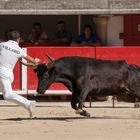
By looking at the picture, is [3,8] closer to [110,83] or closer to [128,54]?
[128,54]

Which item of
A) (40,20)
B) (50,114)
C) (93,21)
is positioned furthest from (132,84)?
(40,20)

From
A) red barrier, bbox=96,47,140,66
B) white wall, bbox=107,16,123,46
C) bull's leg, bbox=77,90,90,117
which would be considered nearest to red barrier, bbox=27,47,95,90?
red barrier, bbox=96,47,140,66

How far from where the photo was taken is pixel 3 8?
58.0 feet

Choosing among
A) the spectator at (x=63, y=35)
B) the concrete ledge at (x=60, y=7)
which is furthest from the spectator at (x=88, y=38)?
the concrete ledge at (x=60, y=7)

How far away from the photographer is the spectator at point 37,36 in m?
17.8

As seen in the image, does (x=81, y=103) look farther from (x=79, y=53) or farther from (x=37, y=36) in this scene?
(x=37, y=36)

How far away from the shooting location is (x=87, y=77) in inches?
523

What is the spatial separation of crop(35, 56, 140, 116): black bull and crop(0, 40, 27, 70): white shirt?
2.73ft

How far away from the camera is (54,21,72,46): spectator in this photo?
17734 millimetres

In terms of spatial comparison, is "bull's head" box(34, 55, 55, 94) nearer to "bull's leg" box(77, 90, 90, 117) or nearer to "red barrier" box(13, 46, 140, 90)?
"bull's leg" box(77, 90, 90, 117)

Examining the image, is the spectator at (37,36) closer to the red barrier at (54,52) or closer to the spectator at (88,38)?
the spectator at (88,38)

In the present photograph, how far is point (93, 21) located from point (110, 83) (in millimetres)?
5661
